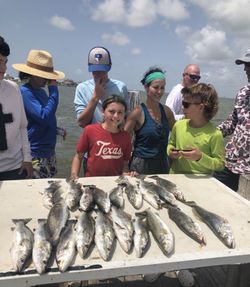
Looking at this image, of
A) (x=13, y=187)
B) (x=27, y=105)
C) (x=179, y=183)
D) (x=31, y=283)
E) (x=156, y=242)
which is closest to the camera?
(x=31, y=283)

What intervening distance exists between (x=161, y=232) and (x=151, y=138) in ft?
6.50

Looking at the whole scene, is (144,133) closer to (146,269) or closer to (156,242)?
(156,242)

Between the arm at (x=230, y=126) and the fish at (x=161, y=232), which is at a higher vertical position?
the arm at (x=230, y=126)

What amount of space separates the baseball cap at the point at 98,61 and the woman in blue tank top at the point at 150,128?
53 centimetres

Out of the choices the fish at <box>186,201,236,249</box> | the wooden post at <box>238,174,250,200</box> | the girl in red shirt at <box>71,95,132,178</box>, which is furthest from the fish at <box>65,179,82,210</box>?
the wooden post at <box>238,174,250,200</box>

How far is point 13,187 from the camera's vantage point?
3426mm

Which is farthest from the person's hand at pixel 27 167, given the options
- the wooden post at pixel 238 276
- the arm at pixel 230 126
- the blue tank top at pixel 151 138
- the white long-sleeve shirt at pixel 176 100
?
the white long-sleeve shirt at pixel 176 100

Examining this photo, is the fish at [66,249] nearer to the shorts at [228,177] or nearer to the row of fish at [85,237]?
the row of fish at [85,237]

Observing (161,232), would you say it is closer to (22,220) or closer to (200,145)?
(22,220)

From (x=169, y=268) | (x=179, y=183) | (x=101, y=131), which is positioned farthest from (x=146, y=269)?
(x=101, y=131)

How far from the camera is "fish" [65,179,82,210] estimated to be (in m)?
3.02

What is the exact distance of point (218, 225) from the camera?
106 inches

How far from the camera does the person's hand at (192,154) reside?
3.78 m

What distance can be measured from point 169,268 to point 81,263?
1.86ft
